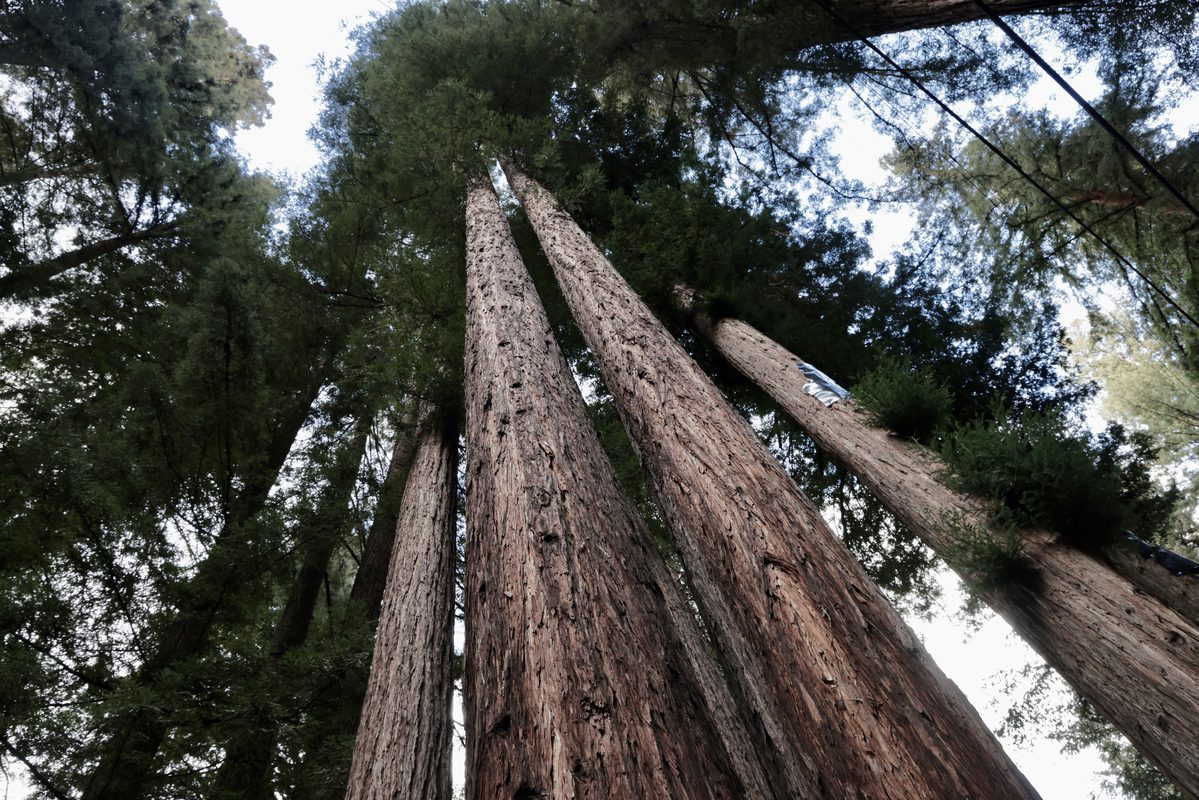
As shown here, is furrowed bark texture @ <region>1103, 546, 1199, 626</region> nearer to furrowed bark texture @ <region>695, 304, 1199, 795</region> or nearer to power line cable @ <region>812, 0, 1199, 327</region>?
furrowed bark texture @ <region>695, 304, 1199, 795</region>

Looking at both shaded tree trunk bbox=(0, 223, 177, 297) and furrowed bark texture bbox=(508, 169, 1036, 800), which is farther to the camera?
shaded tree trunk bbox=(0, 223, 177, 297)

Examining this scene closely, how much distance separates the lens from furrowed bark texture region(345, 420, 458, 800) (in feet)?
9.05

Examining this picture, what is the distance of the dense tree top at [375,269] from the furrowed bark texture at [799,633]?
201 centimetres

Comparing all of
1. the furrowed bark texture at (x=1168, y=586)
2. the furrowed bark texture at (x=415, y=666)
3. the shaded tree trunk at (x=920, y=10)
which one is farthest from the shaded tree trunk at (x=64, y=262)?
the furrowed bark texture at (x=1168, y=586)

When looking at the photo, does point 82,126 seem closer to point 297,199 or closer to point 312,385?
point 297,199

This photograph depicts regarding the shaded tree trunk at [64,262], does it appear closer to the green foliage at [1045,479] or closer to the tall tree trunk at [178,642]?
the tall tree trunk at [178,642]

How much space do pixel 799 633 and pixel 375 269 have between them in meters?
6.31

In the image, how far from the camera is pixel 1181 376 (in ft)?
31.6

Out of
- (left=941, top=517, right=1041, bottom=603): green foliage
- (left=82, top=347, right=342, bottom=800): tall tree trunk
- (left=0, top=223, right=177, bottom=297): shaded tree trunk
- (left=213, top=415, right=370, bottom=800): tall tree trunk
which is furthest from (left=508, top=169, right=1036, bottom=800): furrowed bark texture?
(left=0, top=223, right=177, bottom=297): shaded tree trunk

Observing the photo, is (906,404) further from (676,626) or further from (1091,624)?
(676,626)

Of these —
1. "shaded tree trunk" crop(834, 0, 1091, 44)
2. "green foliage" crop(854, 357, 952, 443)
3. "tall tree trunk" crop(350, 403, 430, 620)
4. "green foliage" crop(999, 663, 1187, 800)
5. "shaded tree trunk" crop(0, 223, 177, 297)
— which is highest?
"shaded tree trunk" crop(0, 223, 177, 297)

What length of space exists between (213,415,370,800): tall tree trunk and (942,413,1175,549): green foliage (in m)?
4.42

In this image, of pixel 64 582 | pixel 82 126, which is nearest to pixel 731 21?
pixel 64 582

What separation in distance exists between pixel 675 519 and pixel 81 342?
9093mm
